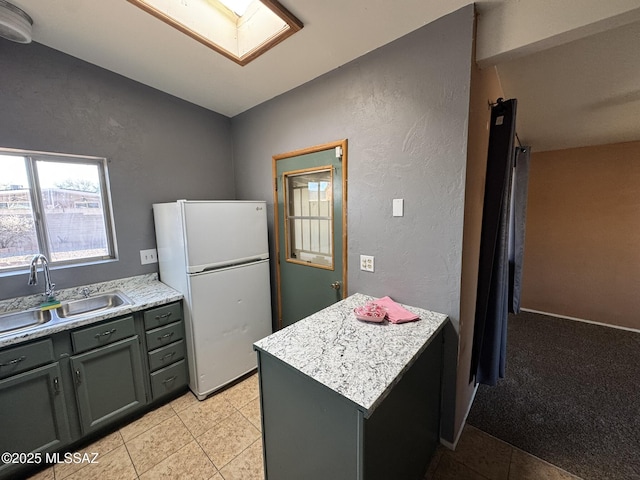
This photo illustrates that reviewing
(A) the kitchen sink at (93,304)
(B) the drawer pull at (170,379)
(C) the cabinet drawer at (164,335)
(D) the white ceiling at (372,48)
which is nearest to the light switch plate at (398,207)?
(D) the white ceiling at (372,48)

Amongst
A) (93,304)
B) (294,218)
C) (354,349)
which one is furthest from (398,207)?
(93,304)

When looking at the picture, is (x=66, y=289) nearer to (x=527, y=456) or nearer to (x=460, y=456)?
(x=460, y=456)

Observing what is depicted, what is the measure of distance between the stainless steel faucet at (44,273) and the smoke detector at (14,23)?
128cm

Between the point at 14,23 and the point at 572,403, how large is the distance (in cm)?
432

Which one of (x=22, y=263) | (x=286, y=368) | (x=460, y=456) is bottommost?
(x=460, y=456)

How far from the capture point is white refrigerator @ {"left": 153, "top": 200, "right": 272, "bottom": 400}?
6.13ft

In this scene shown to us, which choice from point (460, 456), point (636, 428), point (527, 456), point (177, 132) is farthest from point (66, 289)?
point (636, 428)

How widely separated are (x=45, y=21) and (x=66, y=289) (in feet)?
5.61

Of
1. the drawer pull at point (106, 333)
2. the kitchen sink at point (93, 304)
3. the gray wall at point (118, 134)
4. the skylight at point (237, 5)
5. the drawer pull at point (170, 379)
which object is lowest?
the drawer pull at point (170, 379)

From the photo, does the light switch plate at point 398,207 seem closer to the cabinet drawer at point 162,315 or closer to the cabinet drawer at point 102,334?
the cabinet drawer at point 162,315

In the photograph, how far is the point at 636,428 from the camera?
1649mm

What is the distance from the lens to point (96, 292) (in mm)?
1963

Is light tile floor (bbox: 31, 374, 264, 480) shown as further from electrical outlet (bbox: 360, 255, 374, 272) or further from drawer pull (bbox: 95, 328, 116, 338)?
electrical outlet (bbox: 360, 255, 374, 272)

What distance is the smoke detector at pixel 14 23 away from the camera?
4.14ft
